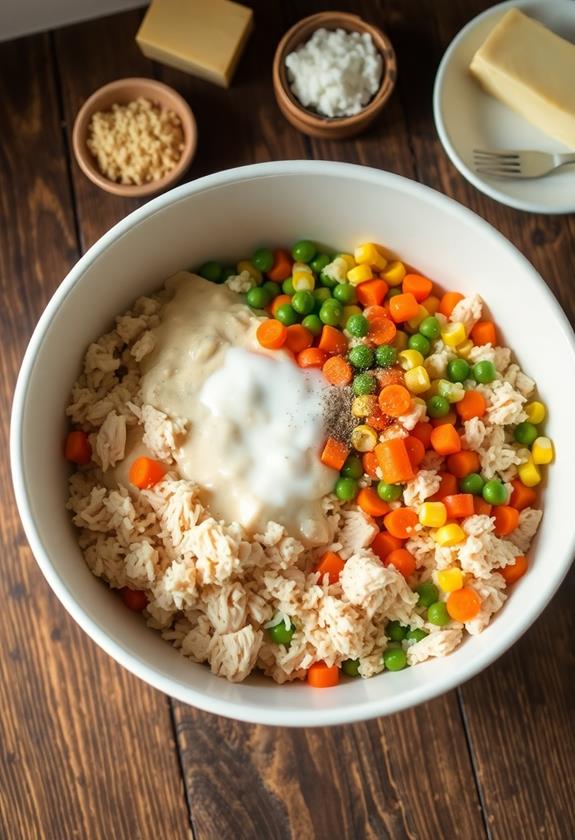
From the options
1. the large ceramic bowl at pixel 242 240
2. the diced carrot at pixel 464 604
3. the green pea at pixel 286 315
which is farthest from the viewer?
the green pea at pixel 286 315

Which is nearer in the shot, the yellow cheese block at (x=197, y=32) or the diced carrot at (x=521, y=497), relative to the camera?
the diced carrot at (x=521, y=497)

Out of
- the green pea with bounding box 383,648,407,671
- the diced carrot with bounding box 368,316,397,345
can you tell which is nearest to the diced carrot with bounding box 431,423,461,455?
the diced carrot with bounding box 368,316,397,345

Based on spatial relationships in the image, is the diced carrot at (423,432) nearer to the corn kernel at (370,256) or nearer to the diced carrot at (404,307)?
the diced carrot at (404,307)

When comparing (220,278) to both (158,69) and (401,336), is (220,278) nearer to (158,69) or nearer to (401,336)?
(401,336)

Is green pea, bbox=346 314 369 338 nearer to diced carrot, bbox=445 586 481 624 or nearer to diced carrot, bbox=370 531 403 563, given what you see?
diced carrot, bbox=370 531 403 563

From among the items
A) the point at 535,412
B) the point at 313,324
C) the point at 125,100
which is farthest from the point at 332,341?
the point at 125,100

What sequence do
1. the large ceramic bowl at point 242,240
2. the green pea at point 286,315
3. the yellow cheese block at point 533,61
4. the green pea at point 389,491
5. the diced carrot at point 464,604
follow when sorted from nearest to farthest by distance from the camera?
the large ceramic bowl at point 242,240 < the diced carrot at point 464,604 < the green pea at point 389,491 < the green pea at point 286,315 < the yellow cheese block at point 533,61

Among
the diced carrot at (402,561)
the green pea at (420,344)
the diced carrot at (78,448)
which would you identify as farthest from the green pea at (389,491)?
the diced carrot at (78,448)

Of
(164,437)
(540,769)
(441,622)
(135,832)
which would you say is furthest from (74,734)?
(540,769)
